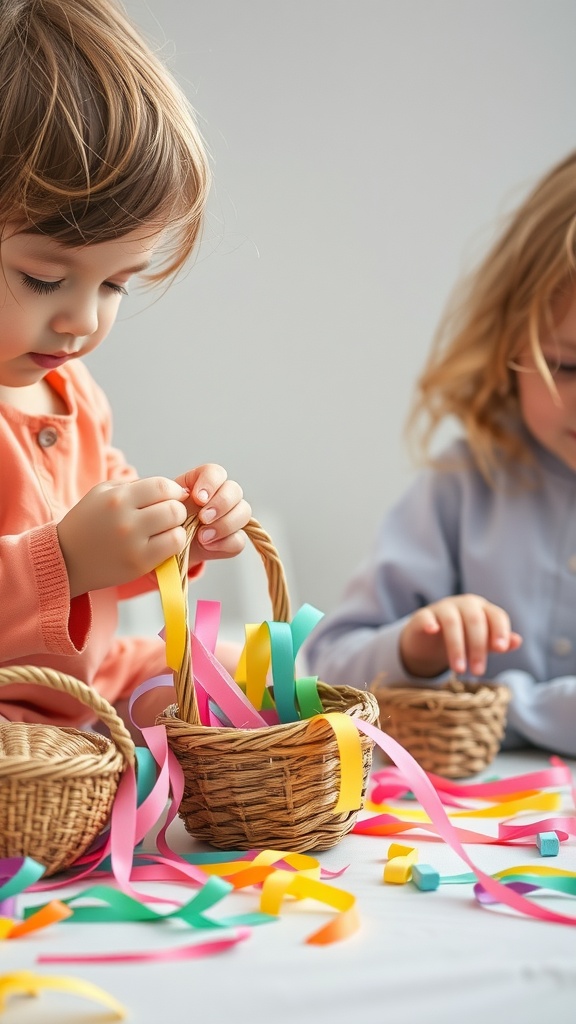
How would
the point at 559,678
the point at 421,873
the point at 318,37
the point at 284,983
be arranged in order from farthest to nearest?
the point at 318,37 < the point at 559,678 < the point at 421,873 < the point at 284,983

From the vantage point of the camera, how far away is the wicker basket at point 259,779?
0.66 metres

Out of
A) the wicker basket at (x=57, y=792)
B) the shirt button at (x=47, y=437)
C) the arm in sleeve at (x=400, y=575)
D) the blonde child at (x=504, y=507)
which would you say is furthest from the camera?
the arm in sleeve at (x=400, y=575)

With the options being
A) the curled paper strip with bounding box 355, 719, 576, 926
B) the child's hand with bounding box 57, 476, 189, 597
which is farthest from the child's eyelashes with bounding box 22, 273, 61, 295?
the curled paper strip with bounding box 355, 719, 576, 926

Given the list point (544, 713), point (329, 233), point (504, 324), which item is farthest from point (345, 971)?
point (329, 233)

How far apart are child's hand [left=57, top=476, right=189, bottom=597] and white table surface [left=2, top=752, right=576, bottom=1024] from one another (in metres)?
0.22

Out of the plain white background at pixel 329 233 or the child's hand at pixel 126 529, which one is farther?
the plain white background at pixel 329 233

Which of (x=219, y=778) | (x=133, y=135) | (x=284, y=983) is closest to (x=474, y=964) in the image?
(x=284, y=983)

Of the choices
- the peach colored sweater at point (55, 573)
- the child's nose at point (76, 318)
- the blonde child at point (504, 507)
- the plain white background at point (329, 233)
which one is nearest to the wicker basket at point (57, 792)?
the peach colored sweater at point (55, 573)

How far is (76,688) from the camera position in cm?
63

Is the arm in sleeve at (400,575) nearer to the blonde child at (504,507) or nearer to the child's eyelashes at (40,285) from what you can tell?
the blonde child at (504,507)

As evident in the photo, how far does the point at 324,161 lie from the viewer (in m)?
1.98

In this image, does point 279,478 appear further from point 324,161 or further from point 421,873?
point 421,873

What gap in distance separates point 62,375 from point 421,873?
583 millimetres

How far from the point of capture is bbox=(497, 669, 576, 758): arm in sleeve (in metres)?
1.10
